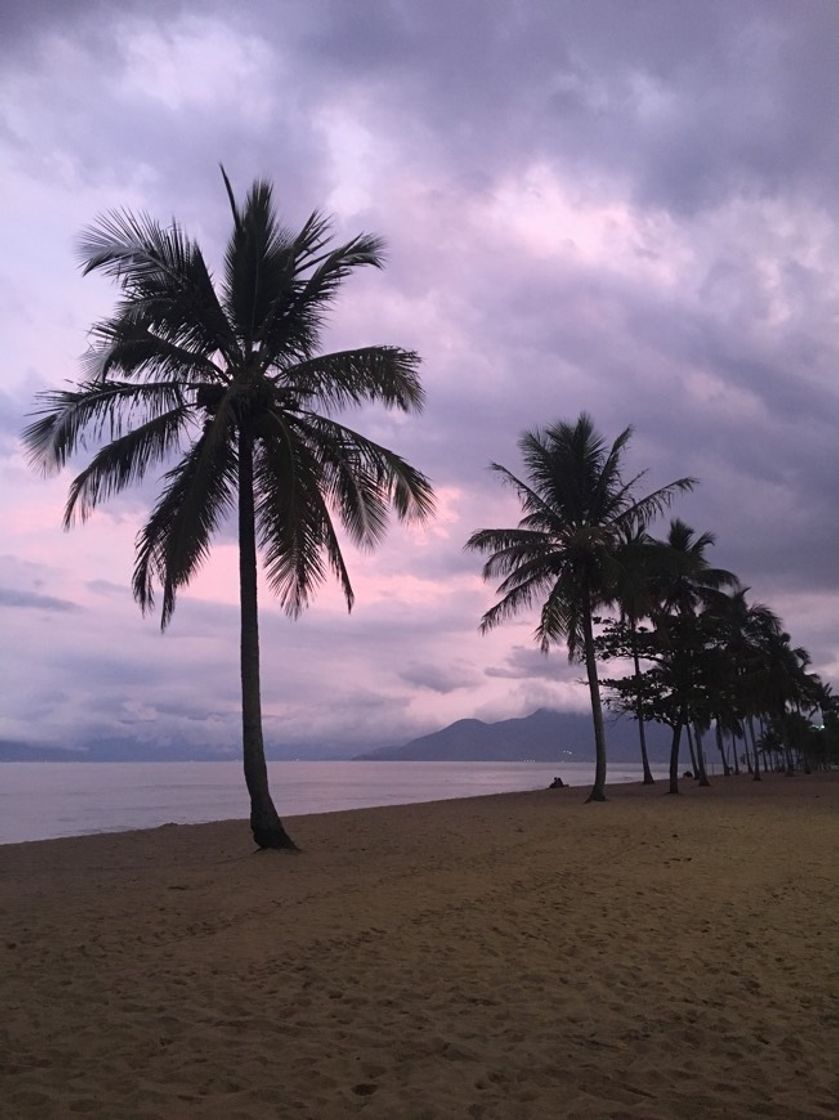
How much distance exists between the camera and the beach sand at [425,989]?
3801mm

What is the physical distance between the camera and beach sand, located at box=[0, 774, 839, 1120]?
380 centimetres

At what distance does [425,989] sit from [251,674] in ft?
23.9

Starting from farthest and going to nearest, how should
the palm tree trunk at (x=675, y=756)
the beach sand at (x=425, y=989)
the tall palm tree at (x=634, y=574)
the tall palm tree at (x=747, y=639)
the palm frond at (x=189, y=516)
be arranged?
the tall palm tree at (x=747, y=639)
the palm tree trunk at (x=675, y=756)
the tall palm tree at (x=634, y=574)
the palm frond at (x=189, y=516)
the beach sand at (x=425, y=989)

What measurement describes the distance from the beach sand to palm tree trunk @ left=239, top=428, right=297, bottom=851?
1097 mm

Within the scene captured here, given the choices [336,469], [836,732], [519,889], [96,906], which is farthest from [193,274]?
[836,732]

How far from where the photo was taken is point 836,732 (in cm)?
7931

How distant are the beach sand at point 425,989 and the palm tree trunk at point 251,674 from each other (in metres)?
1.10

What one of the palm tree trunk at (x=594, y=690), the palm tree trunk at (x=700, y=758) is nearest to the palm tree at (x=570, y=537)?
the palm tree trunk at (x=594, y=690)

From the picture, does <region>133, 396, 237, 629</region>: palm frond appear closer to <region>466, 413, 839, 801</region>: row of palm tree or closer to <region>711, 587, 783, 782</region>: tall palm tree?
<region>466, 413, 839, 801</region>: row of palm tree

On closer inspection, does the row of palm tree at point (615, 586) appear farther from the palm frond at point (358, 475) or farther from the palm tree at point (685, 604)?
the palm frond at point (358, 475)

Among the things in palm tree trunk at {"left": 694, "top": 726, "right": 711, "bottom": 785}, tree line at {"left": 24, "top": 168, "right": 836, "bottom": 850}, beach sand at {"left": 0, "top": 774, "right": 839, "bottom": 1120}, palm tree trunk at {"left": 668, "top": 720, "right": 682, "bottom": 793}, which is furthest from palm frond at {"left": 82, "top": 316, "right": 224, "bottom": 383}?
palm tree trunk at {"left": 694, "top": 726, "right": 711, "bottom": 785}

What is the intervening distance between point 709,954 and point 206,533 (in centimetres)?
869

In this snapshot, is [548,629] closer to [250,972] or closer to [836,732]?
[250,972]

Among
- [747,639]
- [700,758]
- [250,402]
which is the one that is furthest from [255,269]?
[747,639]
